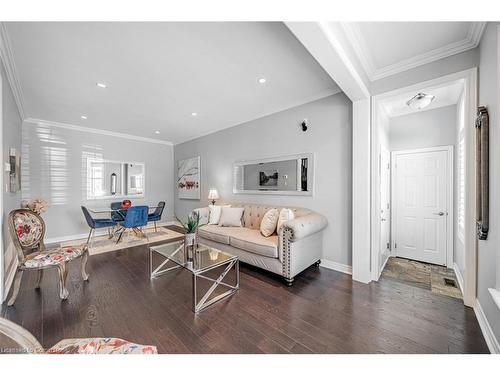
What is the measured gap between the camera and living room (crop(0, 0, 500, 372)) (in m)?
1.58

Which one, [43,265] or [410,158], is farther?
[410,158]

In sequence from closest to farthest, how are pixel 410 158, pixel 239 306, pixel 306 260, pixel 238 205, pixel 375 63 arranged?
pixel 239 306, pixel 375 63, pixel 306 260, pixel 410 158, pixel 238 205

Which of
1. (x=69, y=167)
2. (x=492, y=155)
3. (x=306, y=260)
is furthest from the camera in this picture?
(x=69, y=167)

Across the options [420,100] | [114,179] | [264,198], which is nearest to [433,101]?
[420,100]

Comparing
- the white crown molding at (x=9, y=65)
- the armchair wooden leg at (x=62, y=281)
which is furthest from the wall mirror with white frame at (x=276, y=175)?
the white crown molding at (x=9, y=65)

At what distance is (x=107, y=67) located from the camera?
2.28 meters

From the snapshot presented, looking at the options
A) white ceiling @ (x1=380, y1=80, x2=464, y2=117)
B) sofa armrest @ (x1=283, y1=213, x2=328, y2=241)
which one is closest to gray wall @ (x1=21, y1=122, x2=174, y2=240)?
sofa armrest @ (x1=283, y1=213, x2=328, y2=241)

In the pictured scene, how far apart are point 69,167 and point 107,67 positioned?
3.44 metres

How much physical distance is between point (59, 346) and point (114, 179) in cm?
498

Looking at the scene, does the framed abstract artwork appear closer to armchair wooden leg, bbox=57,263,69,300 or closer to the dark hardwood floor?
the dark hardwood floor

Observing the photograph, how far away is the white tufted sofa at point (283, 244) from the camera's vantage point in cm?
236

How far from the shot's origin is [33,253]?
7.13 ft

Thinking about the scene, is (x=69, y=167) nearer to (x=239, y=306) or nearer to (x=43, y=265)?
(x=43, y=265)

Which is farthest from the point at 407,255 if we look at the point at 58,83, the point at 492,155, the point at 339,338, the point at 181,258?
the point at 58,83
